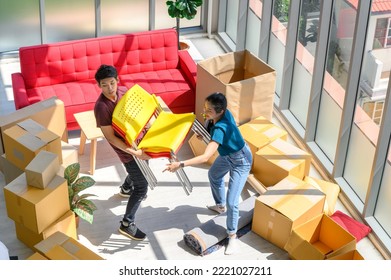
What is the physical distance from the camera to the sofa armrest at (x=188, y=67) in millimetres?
8711

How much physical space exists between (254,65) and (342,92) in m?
1.32

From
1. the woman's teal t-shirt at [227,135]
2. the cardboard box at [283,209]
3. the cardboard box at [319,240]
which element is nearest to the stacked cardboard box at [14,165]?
the woman's teal t-shirt at [227,135]

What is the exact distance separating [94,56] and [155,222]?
2564mm

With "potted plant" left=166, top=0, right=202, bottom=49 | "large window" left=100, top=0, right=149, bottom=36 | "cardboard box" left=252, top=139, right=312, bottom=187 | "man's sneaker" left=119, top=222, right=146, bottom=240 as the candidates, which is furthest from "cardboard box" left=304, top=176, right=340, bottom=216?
"large window" left=100, top=0, right=149, bottom=36

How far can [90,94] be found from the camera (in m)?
8.38

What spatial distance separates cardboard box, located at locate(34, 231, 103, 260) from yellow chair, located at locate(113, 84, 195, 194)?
3.21 ft

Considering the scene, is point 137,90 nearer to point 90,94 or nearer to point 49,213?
point 49,213

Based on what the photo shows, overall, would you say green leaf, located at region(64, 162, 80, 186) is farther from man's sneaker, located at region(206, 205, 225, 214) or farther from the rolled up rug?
man's sneaker, located at region(206, 205, 225, 214)

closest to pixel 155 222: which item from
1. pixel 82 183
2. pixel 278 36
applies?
pixel 82 183

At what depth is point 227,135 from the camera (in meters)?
6.27

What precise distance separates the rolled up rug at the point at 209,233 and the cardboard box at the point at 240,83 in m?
1.43

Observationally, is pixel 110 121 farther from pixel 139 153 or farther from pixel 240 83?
pixel 240 83

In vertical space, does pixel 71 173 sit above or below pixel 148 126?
below

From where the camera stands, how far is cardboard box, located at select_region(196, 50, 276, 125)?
7895mm
